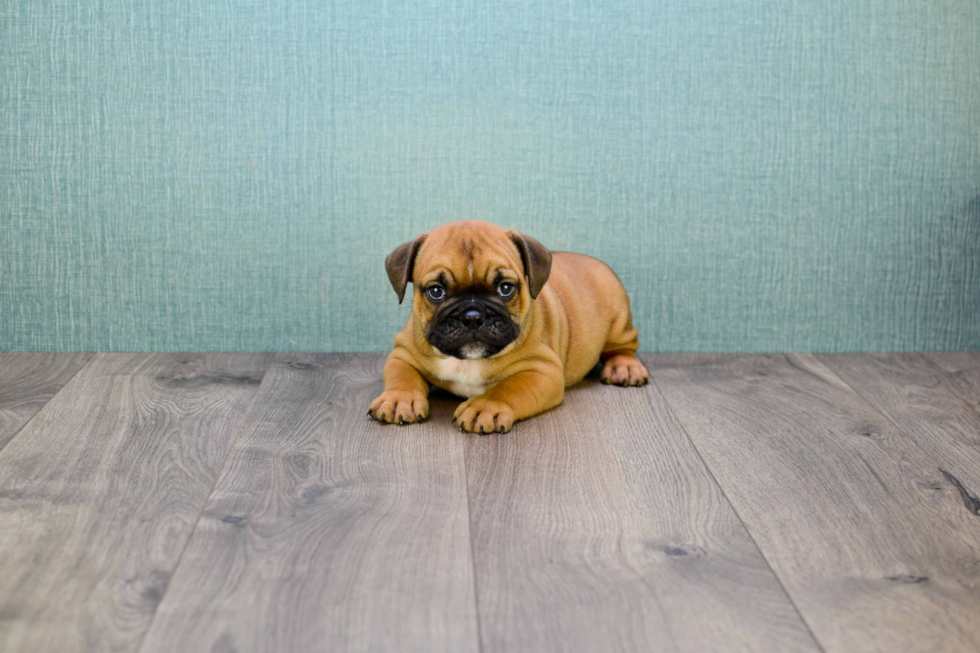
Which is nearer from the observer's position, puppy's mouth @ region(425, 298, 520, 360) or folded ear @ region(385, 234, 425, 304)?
puppy's mouth @ region(425, 298, 520, 360)

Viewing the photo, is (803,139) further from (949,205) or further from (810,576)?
(810,576)

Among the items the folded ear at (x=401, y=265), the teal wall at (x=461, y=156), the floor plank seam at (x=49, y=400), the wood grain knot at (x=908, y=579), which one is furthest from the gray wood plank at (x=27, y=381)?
the wood grain knot at (x=908, y=579)

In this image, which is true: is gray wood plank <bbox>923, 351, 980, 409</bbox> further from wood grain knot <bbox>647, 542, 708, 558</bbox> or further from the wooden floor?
wood grain knot <bbox>647, 542, 708, 558</bbox>

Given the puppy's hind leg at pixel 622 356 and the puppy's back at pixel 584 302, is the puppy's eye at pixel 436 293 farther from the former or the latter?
the puppy's hind leg at pixel 622 356

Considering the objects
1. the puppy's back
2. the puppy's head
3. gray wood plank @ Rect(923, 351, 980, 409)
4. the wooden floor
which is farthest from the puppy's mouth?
gray wood plank @ Rect(923, 351, 980, 409)

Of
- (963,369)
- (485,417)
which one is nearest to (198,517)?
(485,417)

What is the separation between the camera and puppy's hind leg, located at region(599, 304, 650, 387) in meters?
3.15

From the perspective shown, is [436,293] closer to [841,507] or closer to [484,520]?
[484,520]

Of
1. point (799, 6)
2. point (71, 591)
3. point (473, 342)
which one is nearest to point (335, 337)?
point (473, 342)

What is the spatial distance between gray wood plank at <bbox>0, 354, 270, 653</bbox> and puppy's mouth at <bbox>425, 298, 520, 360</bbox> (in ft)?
2.16

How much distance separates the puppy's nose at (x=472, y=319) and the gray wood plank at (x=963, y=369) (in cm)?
167

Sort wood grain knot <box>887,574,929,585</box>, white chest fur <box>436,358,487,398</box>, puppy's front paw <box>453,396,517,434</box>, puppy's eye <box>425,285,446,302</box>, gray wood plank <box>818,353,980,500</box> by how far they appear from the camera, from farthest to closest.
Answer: white chest fur <box>436,358,487,398</box> → puppy's eye <box>425,285,446,302</box> → puppy's front paw <box>453,396,517,434</box> → gray wood plank <box>818,353,980,500</box> → wood grain knot <box>887,574,929,585</box>

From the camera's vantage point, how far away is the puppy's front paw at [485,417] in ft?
8.41

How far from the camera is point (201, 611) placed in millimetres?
1619
